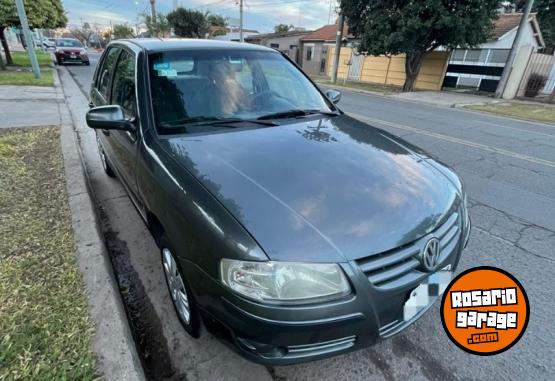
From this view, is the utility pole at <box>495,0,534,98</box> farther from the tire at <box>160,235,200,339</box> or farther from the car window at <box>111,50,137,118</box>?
the tire at <box>160,235,200,339</box>

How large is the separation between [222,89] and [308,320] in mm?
1857

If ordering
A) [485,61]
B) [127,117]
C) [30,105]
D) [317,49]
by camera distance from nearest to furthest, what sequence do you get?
[127,117]
[30,105]
[485,61]
[317,49]

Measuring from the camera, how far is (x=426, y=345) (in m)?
2.02

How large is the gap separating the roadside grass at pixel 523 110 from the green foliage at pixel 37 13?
17.6 metres

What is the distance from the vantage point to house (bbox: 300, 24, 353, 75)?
1054 inches

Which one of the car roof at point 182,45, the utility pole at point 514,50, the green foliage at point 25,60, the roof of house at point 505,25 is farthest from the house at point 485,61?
the green foliage at point 25,60

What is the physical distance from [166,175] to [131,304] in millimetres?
1107

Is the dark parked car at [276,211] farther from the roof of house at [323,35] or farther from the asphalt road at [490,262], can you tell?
the roof of house at [323,35]

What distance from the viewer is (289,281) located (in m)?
1.35

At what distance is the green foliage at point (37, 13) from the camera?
12.1 metres

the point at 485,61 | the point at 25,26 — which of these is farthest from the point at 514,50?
the point at 25,26

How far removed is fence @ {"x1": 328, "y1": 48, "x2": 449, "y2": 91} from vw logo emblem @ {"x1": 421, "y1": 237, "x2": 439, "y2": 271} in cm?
1932

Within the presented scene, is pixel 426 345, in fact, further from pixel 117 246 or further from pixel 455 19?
pixel 455 19

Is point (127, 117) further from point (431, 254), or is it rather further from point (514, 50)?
point (514, 50)
